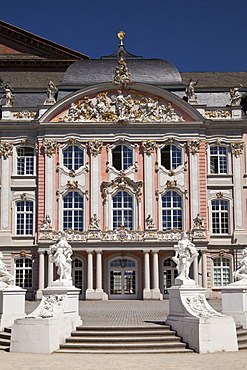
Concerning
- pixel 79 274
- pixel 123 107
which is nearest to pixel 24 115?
pixel 123 107

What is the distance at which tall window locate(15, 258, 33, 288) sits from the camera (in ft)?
129

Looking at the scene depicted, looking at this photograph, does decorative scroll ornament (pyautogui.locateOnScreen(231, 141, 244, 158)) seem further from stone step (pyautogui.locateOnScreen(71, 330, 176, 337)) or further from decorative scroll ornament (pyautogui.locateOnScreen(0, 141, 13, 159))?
stone step (pyautogui.locateOnScreen(71, 330, 176, 337))

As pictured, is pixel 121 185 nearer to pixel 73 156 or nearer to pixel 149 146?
pixel 149 146

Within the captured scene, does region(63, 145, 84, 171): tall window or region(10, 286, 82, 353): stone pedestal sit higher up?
region(63, 145, 84, 171): tall window

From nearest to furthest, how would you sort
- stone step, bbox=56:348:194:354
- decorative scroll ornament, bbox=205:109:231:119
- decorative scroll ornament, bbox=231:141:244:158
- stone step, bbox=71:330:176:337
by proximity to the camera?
stone step, bbox=56:348:194:354
stone step, bbox=71:330:176:337
decorative scroll ornament, bbox=231:141:244:158
decorative scroll ornament, bbox=205:109:231:119

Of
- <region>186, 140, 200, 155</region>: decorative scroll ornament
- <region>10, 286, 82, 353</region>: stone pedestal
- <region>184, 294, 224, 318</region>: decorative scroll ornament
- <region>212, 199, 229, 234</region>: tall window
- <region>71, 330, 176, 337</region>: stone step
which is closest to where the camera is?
<region>10, 286, 82, 353</region>: stone pedestal

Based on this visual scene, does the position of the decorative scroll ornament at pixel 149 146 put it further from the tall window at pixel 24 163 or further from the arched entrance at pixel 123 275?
the tall window at pixel 24 163

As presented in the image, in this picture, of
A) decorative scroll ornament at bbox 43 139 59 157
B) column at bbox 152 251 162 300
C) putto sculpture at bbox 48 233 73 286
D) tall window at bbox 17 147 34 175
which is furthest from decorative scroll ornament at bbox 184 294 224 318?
tall window at bbox 17 147 34 175

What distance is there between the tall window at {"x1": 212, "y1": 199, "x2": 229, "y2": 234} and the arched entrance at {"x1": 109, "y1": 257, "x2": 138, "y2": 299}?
18.1 ft

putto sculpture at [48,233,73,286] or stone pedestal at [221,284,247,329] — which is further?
putto sculpture at [48,233,73,286]

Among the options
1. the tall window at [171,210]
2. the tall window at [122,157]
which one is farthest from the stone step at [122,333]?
the tall window at [122,157]

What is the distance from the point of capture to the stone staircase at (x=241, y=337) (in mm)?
17078

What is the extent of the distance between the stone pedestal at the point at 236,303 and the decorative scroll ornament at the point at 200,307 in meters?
1.44

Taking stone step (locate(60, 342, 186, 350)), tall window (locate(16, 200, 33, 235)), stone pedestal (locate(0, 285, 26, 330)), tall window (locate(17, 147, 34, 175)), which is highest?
tall window (locate(17, 147, 34, 175))
